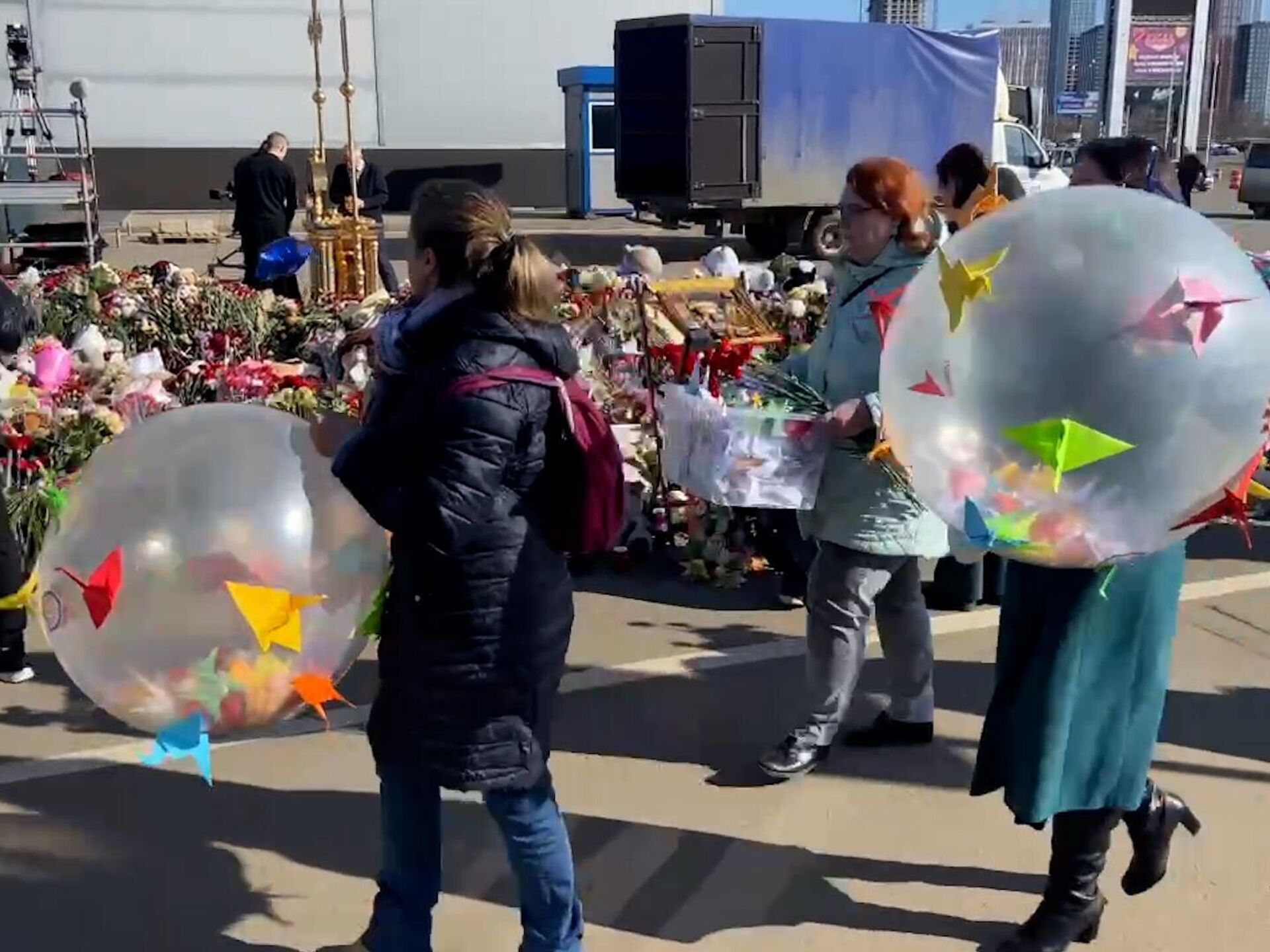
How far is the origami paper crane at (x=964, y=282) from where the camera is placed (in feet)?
7.76

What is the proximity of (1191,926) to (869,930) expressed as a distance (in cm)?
70

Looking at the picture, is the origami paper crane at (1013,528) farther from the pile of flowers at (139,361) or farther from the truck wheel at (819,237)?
the truck wheel at (819,237)

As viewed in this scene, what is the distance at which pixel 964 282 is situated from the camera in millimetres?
2389

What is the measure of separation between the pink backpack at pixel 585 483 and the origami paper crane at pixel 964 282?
649 millimetres

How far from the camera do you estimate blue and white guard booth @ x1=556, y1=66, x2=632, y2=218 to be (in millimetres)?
22781

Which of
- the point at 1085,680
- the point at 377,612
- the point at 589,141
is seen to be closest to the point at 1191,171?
the point at 589,141

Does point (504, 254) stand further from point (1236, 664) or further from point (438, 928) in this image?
point (1236, 664)

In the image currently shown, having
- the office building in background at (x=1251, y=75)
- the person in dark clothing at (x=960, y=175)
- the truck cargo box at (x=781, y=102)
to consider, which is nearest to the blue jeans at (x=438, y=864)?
the person in dark clothing at (x=960, y=175)

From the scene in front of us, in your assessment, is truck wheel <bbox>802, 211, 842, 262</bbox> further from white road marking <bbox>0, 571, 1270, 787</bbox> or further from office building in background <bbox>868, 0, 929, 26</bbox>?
office building in background <bbox>868, 0, 929, 26</bbox>

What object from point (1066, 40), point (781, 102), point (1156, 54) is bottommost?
point (781, 102)

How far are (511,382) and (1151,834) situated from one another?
1751 mm

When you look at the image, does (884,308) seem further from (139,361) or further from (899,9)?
(899,9)

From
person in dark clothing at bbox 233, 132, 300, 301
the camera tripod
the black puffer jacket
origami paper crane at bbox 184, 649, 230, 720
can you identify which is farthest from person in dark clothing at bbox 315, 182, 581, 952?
the camera tripod

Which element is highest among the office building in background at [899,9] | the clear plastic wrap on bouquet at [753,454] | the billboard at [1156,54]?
the office building in background at [899,9]
